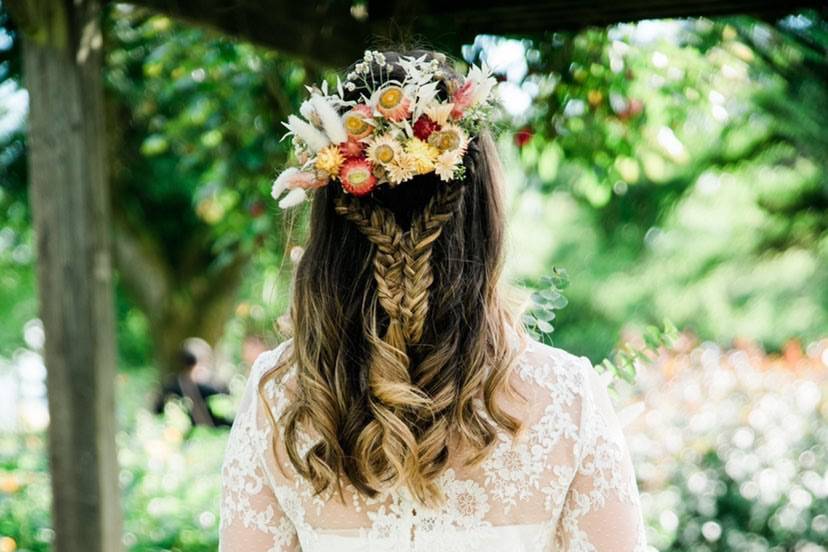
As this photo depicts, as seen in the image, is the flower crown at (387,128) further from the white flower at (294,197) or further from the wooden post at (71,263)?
the wooden post at (71,263)

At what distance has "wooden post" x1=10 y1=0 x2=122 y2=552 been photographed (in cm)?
271

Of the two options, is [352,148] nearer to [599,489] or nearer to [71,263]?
[599,489]

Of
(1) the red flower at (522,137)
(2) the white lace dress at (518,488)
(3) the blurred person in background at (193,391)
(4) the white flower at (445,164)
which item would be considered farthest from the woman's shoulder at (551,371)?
(3) the blurred person in background at (193,391)

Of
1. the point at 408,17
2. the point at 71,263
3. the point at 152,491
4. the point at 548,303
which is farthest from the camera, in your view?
the point at 152,491

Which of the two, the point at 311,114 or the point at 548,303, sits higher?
the point at 311,114

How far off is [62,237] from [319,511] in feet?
4.94

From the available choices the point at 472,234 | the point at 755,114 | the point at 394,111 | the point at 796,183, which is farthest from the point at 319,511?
the point at 796,183

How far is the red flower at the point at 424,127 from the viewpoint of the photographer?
148 cm

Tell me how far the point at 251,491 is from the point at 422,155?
62 cm

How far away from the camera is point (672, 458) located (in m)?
4.43

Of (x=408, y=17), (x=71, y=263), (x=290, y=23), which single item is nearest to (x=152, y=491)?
(x=71, y=263)

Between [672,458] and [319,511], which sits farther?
[672,458]

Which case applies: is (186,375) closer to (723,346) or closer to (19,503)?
(19,503)

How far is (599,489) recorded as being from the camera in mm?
1548
